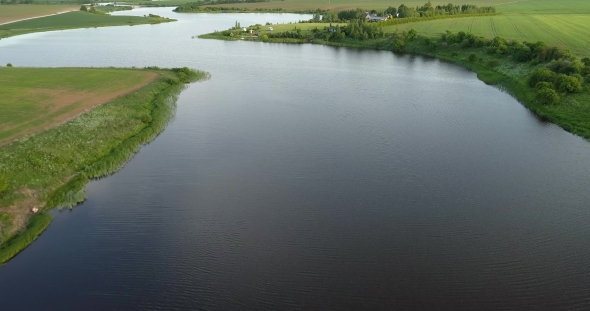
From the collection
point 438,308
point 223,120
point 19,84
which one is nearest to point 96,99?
point 19,84

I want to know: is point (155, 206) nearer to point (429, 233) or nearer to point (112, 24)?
point (429, 233)

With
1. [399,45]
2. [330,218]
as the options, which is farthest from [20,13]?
[330,218]

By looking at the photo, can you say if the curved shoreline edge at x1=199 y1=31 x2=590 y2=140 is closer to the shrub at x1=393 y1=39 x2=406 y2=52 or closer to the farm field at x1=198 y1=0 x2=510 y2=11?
the shrub at x1=393 y1=39 x2=406 y2=52

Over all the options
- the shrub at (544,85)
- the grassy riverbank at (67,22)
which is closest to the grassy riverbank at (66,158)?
the shrub at (544,85)

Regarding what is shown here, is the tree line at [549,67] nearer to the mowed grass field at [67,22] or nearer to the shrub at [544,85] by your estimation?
the shrub at [544,85]

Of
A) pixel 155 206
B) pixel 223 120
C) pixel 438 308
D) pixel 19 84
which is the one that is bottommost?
pixel 438 308

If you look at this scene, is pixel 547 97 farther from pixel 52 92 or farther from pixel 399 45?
pixel 52 92
